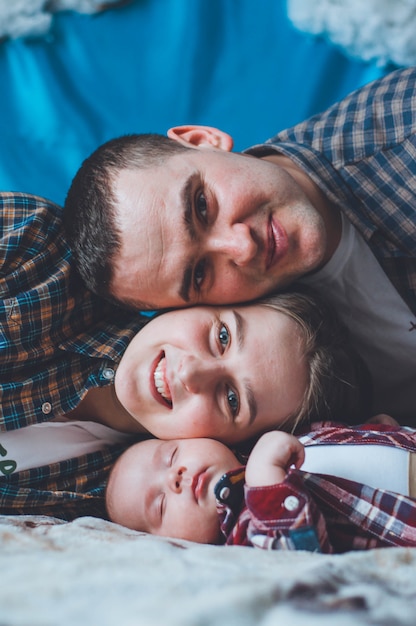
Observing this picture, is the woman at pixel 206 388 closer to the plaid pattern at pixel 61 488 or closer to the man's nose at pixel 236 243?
the plaid pattern at pixel 61 488

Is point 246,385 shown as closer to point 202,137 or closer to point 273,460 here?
point 273,460

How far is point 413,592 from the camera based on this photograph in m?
0.56

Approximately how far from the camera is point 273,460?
0.91m

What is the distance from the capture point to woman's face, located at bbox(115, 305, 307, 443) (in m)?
1.06

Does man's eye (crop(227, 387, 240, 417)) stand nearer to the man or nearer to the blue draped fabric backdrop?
the man

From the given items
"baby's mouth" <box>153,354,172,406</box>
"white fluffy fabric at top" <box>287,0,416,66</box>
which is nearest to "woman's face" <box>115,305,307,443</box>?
"baby's mouth" <box>153,354,172,406</box>

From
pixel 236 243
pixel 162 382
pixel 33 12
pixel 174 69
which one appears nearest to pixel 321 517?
pixel 162 382

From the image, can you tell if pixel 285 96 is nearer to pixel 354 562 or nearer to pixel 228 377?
pixel 228 377

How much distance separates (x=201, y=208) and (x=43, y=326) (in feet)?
1.19

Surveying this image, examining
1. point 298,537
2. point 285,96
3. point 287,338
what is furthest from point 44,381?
point 285,96

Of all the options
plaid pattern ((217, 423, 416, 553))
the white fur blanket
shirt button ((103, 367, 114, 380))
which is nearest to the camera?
the white fur blanket

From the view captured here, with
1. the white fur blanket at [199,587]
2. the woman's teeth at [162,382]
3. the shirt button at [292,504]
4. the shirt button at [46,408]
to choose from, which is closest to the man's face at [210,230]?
the woman's teeth at [162,382]

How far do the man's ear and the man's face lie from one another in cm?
14

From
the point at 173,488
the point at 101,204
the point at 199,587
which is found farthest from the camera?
the point at 101,204
